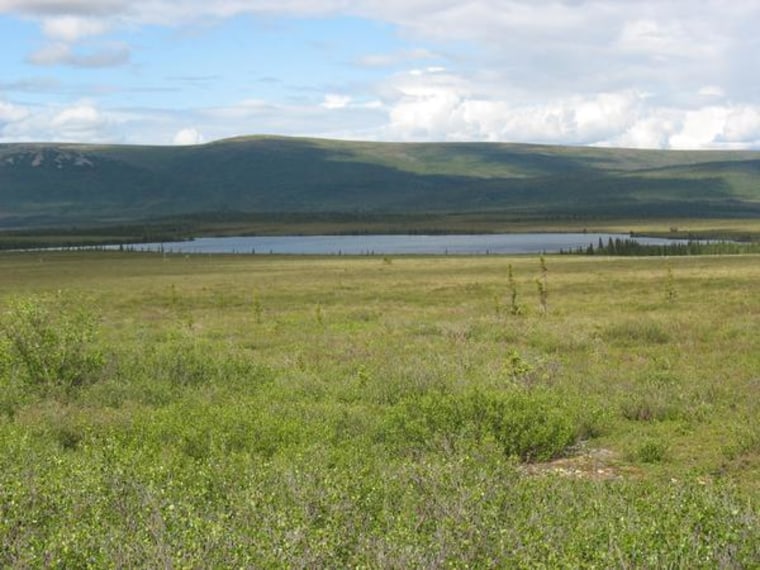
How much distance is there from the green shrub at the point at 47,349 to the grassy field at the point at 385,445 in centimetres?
5

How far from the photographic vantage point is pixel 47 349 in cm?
1741

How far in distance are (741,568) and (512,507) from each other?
2452 millimetres

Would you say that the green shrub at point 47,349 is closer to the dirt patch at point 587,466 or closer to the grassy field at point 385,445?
the grassy field at point 385,445

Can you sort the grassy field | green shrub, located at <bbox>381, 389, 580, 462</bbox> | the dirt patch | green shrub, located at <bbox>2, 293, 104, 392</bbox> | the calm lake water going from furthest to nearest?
the calm lake water
green shrub, located at <bbox>2, 293, 104, 392</bbox>
green shrub, located at <bbox>381, 389, 580, 462</bbox>
the dirt patch
the grassy field

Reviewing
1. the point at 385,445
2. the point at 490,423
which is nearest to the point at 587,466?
the point at 490,423

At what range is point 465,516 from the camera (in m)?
7.56

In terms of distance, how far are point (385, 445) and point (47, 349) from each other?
9.22 metres

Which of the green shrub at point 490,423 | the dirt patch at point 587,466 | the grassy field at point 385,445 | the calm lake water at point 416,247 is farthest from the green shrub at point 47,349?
the calm lake water at point 416,247

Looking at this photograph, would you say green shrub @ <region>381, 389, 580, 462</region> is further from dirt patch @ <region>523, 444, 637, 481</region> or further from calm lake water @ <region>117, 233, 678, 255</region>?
calm lake water @ <region>117, 233, 678, 255</region>

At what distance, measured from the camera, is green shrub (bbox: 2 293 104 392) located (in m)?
17.0

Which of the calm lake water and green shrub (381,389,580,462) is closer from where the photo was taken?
green shrub (381,389,580,462)

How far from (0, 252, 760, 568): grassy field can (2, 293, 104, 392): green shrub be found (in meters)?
0.05

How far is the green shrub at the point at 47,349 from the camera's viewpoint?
1705 centimetres

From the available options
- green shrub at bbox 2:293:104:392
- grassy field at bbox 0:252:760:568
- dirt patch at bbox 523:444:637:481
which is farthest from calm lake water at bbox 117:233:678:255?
dirt patch at bbox 523:444:637:481
